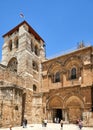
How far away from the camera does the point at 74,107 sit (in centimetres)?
2450

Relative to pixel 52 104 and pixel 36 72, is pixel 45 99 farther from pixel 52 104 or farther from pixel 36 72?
pixel 36 72

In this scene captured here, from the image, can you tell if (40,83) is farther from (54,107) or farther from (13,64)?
(13,64)

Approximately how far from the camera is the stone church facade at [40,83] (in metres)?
22.1

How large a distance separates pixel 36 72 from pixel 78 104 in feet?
28.6

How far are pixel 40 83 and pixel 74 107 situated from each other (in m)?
7.01

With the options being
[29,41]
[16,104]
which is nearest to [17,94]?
[16,104]

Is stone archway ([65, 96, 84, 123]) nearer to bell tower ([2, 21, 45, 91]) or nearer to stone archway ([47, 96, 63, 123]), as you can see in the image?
stone archway ([47, 96, 63, 123])

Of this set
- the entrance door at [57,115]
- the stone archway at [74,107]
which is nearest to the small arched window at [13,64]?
the entrance door at [57,115]

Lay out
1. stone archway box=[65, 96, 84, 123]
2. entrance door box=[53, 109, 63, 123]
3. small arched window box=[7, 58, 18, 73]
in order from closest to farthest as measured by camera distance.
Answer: stone archway box=[65, 96, 84, 123], entrance door box=[53, 109, 63, 123], small arched window box=[7, 58, 18, 73]

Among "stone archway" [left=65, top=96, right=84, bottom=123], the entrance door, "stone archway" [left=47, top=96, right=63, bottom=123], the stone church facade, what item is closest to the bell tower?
the stone church facade

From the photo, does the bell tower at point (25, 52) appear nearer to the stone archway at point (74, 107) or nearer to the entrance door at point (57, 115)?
the entrance door at point (57, 115)

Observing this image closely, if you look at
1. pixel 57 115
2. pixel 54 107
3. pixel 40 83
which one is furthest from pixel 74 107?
pixel 40 83

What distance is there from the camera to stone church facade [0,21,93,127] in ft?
72.5

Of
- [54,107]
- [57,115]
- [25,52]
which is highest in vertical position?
[25,52]
